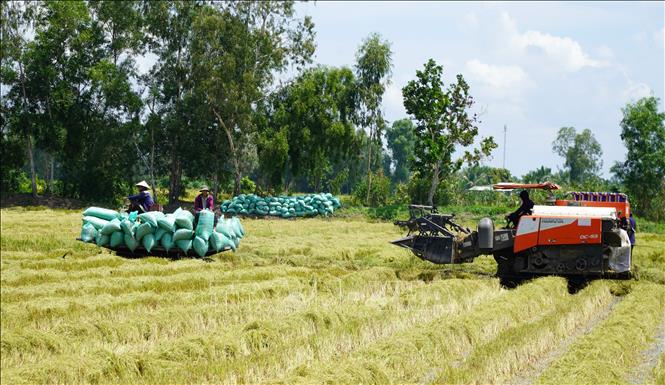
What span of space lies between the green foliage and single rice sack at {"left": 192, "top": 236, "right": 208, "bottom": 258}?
2695cm

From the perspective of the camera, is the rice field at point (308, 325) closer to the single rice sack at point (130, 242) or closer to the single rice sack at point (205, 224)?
the single rice sack at point (130, 242)

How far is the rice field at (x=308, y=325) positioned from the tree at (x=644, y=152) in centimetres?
2388

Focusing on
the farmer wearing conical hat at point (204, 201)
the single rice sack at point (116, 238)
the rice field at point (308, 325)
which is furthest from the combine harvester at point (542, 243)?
the single rice sack at point (116, 238)

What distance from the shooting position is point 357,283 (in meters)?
13.7

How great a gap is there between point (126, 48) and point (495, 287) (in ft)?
107

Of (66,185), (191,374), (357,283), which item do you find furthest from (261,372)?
(66,185)

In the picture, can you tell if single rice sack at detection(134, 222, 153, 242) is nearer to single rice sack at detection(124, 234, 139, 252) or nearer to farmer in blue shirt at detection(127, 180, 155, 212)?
single rice sack at detection(124, 234, 139, 252)

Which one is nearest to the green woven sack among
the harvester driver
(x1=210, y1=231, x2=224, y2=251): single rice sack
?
(x1=210, y1=231, x2=224, y2=251): single rice sack

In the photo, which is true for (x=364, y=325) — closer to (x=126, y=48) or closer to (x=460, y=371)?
(x=460, y=371)

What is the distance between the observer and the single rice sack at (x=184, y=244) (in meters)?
15.9

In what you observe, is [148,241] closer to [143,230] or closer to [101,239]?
[143,230]

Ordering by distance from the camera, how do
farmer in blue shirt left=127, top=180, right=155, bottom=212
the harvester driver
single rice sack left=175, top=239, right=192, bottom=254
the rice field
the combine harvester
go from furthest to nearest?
farmer in blue shirt left=127, top=180, right=155, bottom=212
single rice sack left=175, top=239, right=192, bottom=254
the harvester driver
the combine harvester
the rice field

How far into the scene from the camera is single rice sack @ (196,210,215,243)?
51.4ft

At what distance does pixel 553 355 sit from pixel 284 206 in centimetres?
2603
